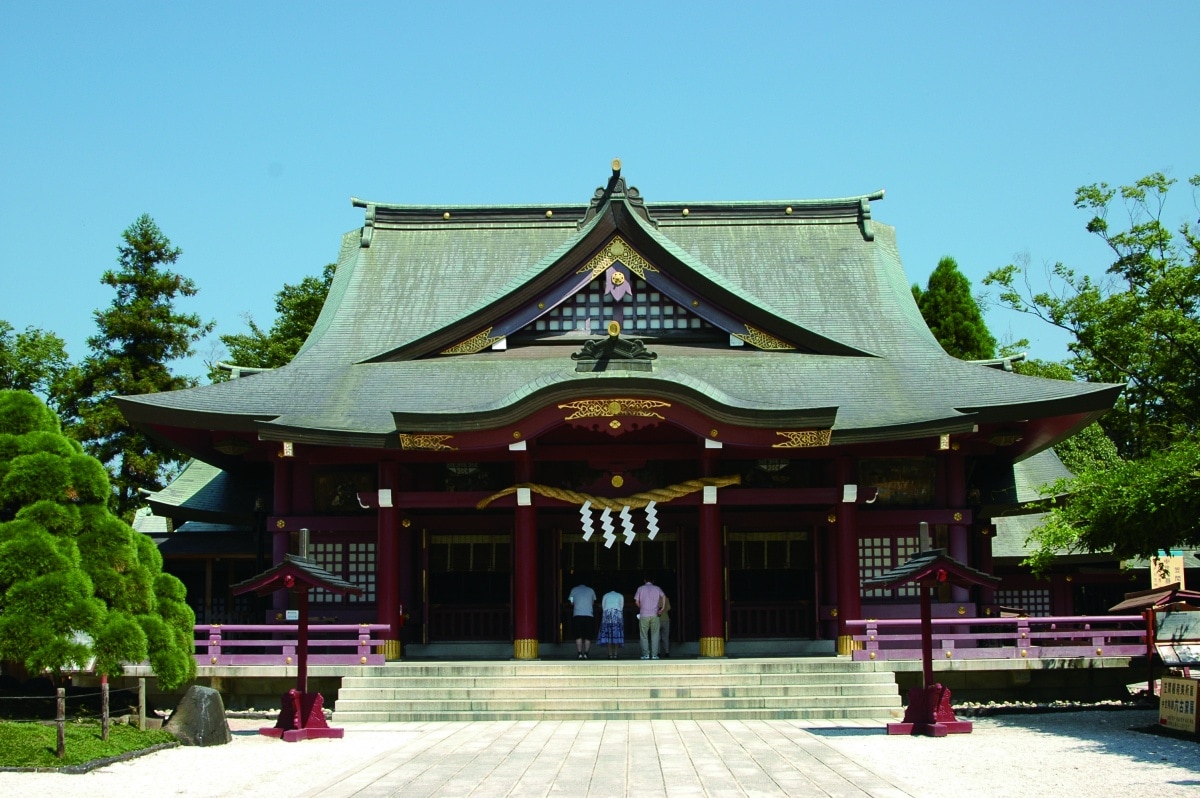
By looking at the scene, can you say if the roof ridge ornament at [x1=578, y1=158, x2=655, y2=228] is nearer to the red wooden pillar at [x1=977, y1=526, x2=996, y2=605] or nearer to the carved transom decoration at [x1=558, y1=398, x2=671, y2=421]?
the carved transom decoration at [x1=558, y1=398, x2=671, y2=421]

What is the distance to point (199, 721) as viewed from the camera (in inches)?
603

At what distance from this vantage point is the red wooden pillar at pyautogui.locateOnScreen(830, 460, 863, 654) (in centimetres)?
2084

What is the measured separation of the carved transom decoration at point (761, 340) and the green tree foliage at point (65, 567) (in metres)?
11.8

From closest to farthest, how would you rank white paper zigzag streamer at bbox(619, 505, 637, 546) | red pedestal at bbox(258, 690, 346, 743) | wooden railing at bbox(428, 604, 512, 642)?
red pedestal at bbox(258, 690, 346, 743)
white paper zigzag streamer at bbox(619, 505, 637, 546)
wooden railing at bbox(428, 604, 512, 642)

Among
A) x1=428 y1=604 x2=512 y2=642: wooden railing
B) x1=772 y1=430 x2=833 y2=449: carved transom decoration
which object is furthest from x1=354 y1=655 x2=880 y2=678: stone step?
x1=428 y1=604 x2=512 y2=642: wooden railing

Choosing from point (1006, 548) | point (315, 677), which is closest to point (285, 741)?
point (315, 677)

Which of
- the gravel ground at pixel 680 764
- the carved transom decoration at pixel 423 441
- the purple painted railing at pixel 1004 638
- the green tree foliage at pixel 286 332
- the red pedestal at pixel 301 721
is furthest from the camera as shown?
the green tree foliage at pixel 286 332

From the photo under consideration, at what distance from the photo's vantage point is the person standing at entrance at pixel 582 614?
21.5 meters

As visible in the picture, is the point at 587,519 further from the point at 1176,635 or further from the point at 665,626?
the point at 1176,635

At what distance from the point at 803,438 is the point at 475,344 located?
6618mm

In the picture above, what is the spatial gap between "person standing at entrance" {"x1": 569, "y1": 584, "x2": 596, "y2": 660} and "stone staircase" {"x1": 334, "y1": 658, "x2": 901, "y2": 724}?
1799 mm

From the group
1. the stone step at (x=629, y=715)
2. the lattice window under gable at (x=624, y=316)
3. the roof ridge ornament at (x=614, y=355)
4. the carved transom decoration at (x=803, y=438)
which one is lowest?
the stone step at (x=629, y=715)

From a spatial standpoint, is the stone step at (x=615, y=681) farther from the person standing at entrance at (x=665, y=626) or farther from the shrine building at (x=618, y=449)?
the person standing at entrance at (x=665, y=626)

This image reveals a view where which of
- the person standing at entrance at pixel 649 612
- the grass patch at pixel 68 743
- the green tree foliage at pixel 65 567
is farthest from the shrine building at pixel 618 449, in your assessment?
the grass patch at pixel 68 743
